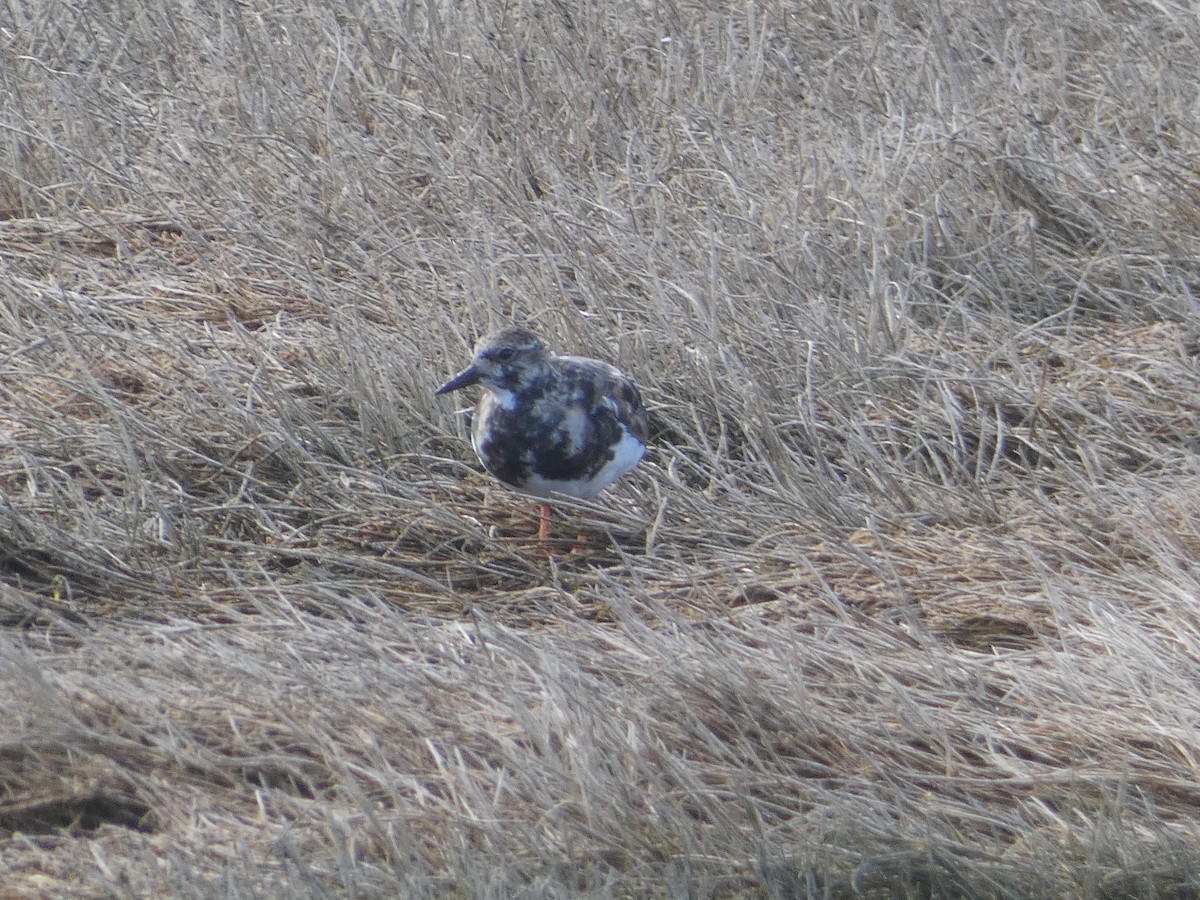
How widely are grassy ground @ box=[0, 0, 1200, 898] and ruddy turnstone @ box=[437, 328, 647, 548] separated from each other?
22cm

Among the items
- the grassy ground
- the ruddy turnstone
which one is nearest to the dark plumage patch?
the ruddy turnstone

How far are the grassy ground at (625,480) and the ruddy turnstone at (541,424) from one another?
216 millimetres

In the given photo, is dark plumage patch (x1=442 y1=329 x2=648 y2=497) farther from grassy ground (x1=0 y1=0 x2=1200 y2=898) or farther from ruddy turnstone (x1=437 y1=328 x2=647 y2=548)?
grassy ground (x1=0 y1=0 x2=1200 y2=898)

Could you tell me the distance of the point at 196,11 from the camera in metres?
6.49

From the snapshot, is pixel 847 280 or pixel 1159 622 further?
pixel 847 280

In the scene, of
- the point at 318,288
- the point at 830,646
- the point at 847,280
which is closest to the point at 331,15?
the point at 318,288

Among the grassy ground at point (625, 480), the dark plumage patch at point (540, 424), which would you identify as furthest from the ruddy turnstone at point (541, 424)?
the grassy ground at point (625, 480)

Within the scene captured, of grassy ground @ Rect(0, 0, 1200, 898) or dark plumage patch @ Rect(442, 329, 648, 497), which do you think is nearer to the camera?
grassy ground @ Rect(0, 0, 1200, 898)

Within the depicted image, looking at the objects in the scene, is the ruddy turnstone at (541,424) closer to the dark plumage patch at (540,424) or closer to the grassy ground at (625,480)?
the dark plumage patch at (540,424)

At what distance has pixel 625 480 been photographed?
4410 mm

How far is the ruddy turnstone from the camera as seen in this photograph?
158 inches

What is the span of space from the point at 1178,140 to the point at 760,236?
1845 millimetres

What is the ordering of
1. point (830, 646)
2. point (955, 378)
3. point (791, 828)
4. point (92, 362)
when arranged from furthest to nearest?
point (92, 362) → point (955, 378) → point (830, 646) → point (791, 828)

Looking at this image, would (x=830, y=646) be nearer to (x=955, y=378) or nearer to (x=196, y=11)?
(x=955, y=378)
